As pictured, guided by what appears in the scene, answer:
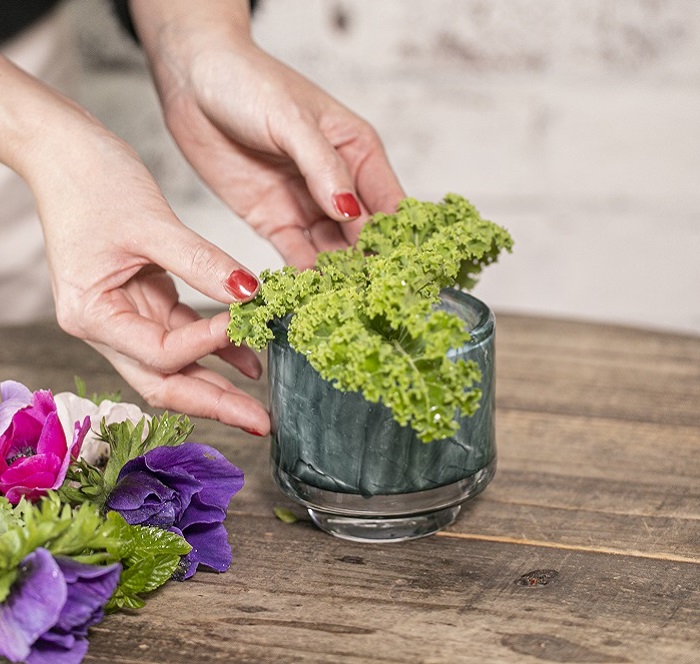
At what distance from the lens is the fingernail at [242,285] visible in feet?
3.35

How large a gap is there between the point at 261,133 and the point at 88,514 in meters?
0.68

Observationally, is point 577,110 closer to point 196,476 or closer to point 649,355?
point 649,355

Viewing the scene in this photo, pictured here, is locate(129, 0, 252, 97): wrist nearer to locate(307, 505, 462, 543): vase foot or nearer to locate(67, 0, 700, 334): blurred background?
locate(307, 505, 462, 543): vase foot

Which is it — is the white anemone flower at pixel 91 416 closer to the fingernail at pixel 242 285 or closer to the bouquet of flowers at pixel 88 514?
the bouquet of flowers at pixel 88 514

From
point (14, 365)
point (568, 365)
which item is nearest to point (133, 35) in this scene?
point (14, 365)

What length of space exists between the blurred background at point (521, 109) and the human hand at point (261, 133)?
88 cm

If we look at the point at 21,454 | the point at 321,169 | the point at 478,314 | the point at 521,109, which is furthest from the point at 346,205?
the point at 521,109

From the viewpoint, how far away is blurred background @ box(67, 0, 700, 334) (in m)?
2.36

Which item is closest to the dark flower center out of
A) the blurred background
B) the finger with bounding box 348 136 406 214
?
the finger with bounding box 348 136 406 214

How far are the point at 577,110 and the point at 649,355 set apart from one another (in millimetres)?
1076

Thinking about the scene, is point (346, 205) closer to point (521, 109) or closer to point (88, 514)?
point (88, 514)

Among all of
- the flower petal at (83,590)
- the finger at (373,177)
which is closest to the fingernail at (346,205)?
the finger at (373,177)

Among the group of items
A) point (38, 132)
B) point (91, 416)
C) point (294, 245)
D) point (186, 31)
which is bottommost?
point (91, 416)

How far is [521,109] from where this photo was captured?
239 centimetres
